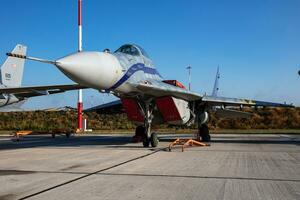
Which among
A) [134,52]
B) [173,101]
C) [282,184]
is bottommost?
[282,184]

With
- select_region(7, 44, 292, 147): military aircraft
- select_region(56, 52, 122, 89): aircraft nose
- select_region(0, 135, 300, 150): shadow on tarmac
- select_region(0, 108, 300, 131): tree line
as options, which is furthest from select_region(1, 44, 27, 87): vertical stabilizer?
select_region(0, 108, 300, 131): tree line

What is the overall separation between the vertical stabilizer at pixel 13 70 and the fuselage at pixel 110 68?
11.8m

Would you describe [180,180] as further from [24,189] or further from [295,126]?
[295,126]

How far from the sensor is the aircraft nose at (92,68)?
8.91 m

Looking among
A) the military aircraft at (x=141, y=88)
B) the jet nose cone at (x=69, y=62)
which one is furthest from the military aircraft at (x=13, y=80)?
the jet nose cone at (x=69, y=62)

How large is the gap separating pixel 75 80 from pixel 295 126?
40.5m

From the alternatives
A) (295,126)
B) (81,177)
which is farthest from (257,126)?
(81,177)

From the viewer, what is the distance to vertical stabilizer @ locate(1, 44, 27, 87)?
21859 mm

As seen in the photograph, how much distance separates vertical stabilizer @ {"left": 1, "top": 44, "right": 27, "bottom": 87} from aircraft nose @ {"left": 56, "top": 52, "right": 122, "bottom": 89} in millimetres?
13442

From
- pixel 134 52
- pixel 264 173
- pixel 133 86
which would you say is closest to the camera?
pixel 264 173

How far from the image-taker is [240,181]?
5914mm

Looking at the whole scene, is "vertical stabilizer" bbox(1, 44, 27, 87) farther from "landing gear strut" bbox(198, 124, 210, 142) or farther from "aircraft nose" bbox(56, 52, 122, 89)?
"aircraft nose" bbox(56, 52, 122, 89)

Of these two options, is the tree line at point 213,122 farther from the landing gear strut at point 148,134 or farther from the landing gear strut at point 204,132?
the landing gear strut at point 148,134

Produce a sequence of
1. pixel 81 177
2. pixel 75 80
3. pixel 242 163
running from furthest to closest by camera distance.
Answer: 1. pixel 75 80
2. pixel 242 163
3. pixel 81 177
